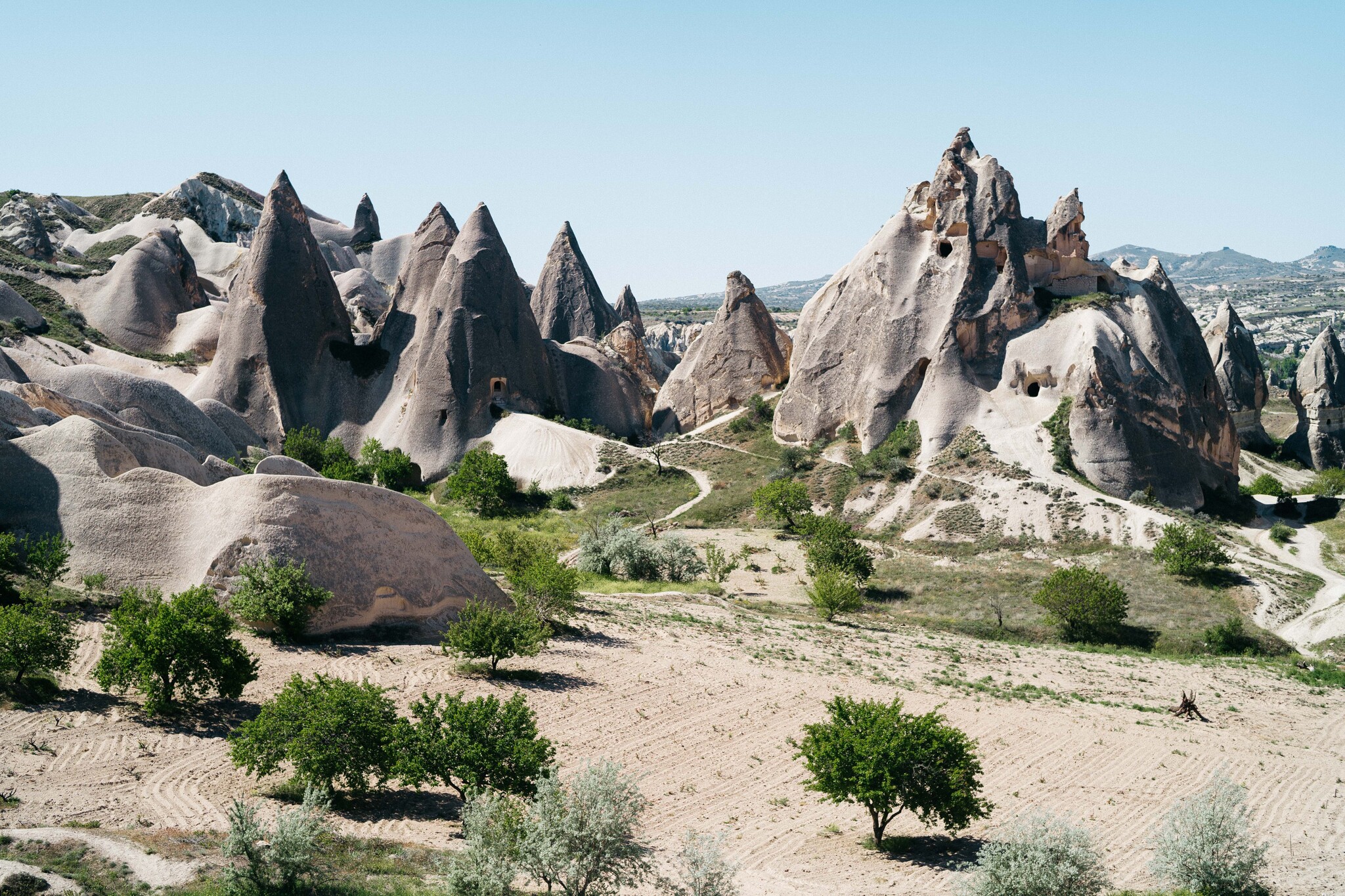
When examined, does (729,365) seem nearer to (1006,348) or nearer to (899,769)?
(1006,348)

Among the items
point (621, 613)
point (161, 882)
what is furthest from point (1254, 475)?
point (161, 882)

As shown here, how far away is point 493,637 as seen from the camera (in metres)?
18.4

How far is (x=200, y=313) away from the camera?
6291 cm

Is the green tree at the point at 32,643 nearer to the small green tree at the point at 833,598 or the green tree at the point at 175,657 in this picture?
the green tree at the point at 175,657

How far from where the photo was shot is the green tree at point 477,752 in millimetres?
12734

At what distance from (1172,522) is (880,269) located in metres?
18.6

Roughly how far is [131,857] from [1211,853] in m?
11.4

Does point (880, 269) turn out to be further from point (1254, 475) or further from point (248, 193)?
point (248, 193)

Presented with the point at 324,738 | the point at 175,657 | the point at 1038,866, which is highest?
the point at 175,657

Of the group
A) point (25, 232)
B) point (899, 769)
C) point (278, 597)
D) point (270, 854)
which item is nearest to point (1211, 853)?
point (899, 769)

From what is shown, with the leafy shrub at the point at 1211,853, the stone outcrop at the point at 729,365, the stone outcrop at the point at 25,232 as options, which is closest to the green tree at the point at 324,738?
the leafy shrub at the point at 1211,853

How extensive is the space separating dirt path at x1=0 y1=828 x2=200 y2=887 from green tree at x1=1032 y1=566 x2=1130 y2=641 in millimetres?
24420

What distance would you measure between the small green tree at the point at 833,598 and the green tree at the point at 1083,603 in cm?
539

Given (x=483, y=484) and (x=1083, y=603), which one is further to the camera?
(x=483, y=484)
